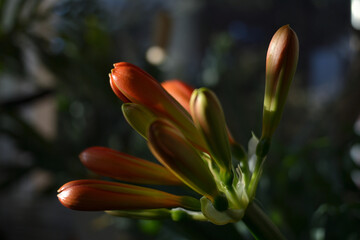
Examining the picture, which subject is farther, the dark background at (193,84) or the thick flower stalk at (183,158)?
the dark background at (193,84)

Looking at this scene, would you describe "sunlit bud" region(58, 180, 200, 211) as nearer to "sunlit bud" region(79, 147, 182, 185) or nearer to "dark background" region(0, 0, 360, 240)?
"sunlit bud" region(79, 147, 182, 185)

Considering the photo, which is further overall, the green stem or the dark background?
the dark background

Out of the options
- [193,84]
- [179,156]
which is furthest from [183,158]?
[193,84]

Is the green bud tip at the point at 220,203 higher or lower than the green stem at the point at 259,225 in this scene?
higher

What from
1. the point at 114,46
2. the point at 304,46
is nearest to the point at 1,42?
the point at 114,46

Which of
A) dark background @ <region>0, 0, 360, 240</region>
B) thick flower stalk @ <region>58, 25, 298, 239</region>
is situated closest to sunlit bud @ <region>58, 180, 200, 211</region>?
thick flower stalk @ <region>58, 25, 298, 239</region>

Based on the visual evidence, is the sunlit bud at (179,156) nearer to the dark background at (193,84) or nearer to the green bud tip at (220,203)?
the green bud tip at (220,203)

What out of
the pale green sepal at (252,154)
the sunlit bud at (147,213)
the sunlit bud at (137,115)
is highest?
the sunlit bud at (137,115)

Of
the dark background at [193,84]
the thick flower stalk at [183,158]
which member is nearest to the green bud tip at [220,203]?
the thick flower stalk at [183,158]
